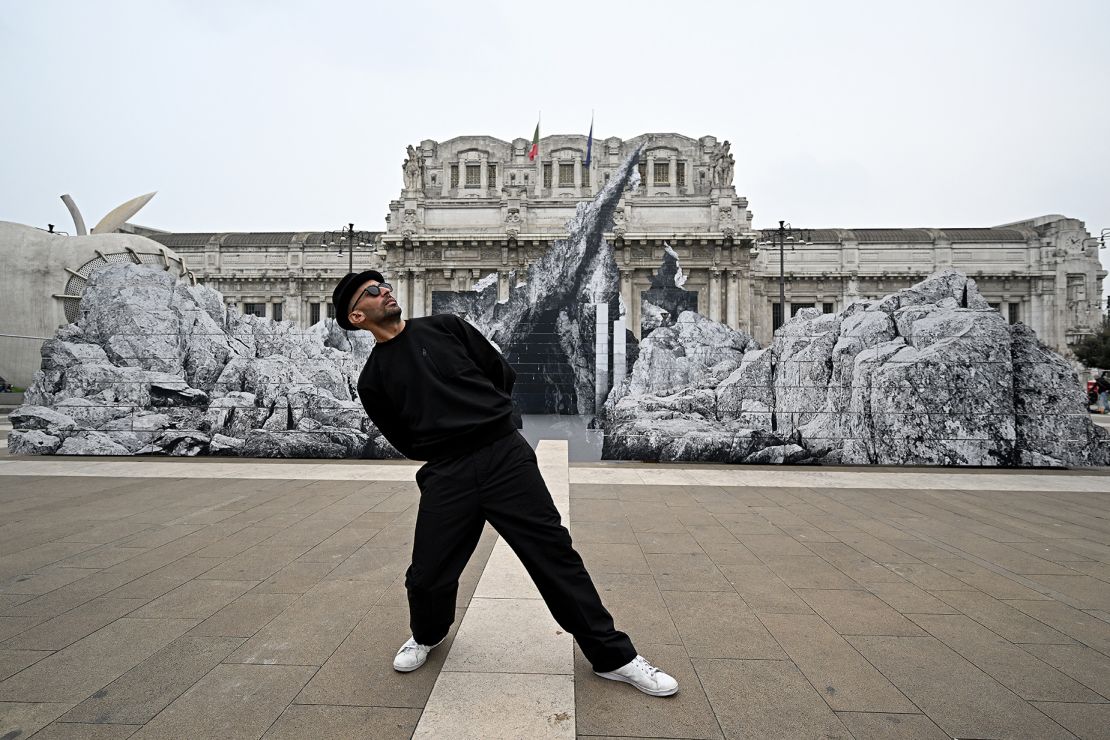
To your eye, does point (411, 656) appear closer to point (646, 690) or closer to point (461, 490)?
point (461, 490)

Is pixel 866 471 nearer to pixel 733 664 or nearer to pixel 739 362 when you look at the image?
pixel 739 362

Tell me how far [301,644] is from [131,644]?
887mm

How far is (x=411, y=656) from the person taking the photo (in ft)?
8.91

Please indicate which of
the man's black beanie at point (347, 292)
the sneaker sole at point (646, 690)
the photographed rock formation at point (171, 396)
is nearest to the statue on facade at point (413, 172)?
the photographed rock formation at point (171, 396)

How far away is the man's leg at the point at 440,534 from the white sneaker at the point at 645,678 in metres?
0.86

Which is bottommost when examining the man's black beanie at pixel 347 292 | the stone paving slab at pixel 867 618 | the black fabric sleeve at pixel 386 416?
the stone paving slab at pixel 867 618

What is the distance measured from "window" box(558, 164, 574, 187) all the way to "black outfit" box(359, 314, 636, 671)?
113ft

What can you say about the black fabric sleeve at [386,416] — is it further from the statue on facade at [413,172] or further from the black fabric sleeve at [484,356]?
the statue on facade at [413,172]

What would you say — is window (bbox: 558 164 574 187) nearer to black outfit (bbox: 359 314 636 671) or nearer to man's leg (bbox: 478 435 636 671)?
black outfit (bbox: 359 314 636 671)

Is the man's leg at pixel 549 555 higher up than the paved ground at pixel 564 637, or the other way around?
the man's leg at pixel 549 555

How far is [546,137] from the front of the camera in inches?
1400

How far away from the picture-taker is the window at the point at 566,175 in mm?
35094

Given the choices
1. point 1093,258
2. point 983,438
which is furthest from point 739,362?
point 1093,258

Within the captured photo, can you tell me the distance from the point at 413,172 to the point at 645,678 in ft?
115
